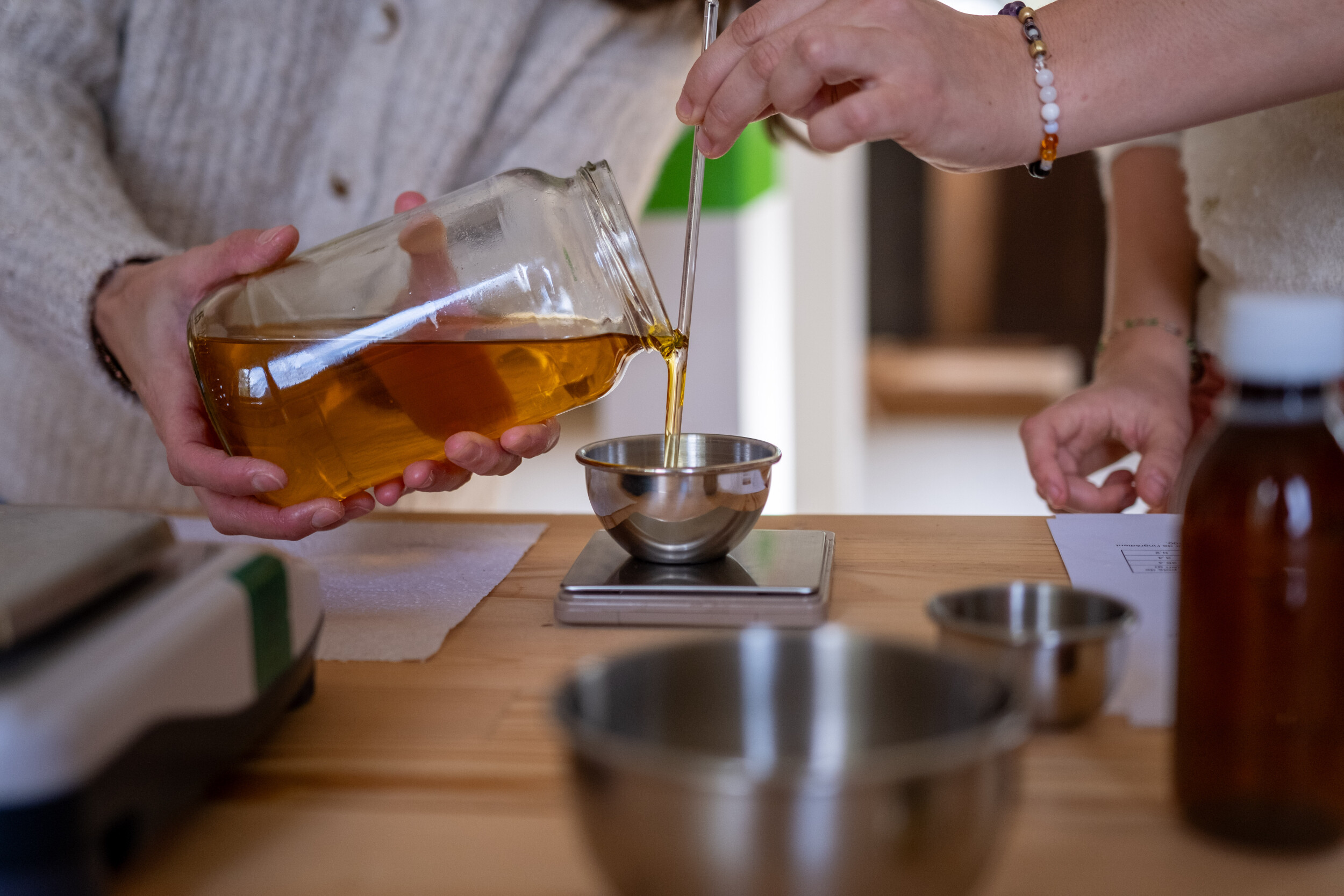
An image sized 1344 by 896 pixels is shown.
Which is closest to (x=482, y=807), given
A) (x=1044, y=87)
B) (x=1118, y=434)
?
(x=1044, y=87)

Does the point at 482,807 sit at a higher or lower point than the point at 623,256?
lower

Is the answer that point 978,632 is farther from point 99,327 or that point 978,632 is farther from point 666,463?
point 99,327

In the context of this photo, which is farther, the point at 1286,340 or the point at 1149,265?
the point at 1149,265

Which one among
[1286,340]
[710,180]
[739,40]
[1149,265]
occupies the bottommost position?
[1286,340]

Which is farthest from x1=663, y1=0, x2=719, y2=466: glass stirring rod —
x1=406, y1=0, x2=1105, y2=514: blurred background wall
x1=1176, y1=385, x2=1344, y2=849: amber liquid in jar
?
x1=406, y1=0, x2=1105, y2=514: blurred background wall

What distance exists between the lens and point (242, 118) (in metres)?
1.32

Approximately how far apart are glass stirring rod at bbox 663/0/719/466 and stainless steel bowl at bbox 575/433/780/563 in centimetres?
7

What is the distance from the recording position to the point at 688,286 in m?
0.85

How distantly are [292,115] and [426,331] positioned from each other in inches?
27.7

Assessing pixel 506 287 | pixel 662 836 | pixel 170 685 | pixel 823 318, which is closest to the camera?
pixel 662 836

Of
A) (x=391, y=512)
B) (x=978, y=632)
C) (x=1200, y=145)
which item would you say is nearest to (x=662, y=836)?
(x=978, y=632)

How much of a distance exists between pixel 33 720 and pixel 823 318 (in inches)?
100

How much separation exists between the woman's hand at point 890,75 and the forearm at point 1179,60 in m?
0.02

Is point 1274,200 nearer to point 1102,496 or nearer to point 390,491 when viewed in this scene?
point 1102,496
